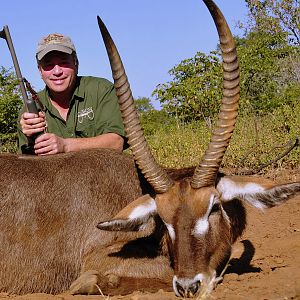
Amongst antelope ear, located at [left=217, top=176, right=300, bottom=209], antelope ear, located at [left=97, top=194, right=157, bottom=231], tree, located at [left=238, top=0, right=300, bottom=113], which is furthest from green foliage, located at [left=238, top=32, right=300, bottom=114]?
antelope ear, located at [left=97, top=194, right=157, bottom=231]

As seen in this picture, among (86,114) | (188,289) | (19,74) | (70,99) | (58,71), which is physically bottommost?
(188,289)

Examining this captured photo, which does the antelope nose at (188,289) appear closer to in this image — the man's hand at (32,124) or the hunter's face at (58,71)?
the man's hand at (32,124)

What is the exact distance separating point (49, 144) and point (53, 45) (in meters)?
1.41

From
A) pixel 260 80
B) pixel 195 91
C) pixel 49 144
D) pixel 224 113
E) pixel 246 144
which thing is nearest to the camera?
pixel 224 113

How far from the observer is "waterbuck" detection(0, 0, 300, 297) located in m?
4.61

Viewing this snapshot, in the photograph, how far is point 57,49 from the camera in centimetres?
702

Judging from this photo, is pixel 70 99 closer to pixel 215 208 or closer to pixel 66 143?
pixel 66 143

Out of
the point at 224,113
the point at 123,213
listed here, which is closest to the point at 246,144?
the point at 224,113

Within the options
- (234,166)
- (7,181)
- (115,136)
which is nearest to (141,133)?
(7,181)

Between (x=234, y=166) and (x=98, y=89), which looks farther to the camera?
(x=234, y=166)

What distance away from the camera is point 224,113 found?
479 centimetres

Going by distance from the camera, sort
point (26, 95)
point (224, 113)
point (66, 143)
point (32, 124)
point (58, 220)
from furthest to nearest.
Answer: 1. point (26, 95)
2. point (32, 124)
3. point (66, 143)
4. point (58, 220)
5. point (224, 113)

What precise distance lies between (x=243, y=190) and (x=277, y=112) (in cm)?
755

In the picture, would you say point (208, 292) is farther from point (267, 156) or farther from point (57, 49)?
point (267, 156)
